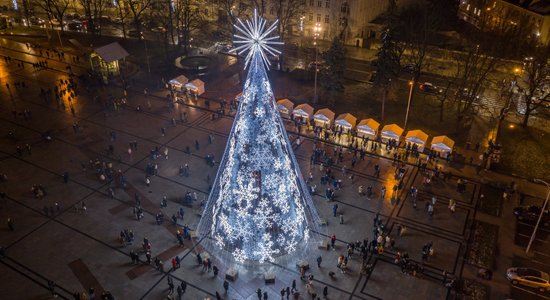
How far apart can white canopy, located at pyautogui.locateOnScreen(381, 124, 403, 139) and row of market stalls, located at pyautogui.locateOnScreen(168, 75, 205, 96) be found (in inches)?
840

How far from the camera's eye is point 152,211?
32.8 metres

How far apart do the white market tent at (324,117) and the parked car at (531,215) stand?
18.1 metres

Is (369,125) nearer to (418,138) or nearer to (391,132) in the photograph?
(391,132)

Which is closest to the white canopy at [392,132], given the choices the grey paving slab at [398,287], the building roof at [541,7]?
the grey paving slab at [398,287]

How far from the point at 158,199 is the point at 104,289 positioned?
883cm

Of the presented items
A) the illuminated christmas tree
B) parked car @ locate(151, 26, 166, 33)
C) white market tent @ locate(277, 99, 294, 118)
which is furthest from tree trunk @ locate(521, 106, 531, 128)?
parked car @ locate(151, 26, 166, 33)

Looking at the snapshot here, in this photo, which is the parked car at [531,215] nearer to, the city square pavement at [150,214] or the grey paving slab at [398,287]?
the city square pavement at [150,214]

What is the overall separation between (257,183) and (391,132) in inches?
775

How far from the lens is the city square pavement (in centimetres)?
2703

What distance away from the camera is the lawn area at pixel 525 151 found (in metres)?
37.4

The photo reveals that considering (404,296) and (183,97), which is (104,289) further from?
(183,97)

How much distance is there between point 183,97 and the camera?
49.9 meters

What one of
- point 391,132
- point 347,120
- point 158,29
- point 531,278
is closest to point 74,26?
point 158,29

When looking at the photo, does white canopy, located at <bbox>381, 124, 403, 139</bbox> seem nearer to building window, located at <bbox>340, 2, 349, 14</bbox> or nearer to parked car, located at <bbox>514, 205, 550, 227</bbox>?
parked car, located at <bbox>514, 205, 550, 227</bbox>
